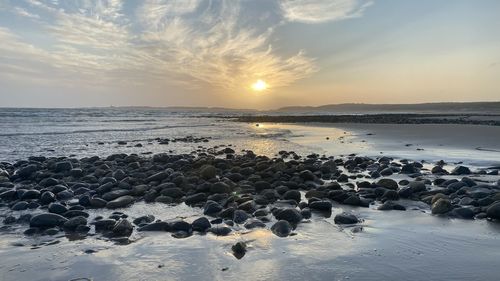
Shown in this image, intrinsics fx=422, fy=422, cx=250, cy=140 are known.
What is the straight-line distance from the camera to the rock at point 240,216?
773cm

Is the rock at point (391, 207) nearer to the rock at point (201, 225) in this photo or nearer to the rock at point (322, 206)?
the rock at point (322, 206)

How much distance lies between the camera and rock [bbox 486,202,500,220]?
7584 mm

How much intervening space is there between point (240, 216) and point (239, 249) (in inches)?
72.3

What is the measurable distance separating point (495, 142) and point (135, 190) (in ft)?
66.3

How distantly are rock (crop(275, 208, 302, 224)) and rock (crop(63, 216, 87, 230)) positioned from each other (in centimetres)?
348

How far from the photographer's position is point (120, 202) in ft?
30.8

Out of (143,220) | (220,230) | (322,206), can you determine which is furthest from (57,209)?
(322,206)

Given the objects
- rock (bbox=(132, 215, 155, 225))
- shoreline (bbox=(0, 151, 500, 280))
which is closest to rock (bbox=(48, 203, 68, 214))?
shoreline (bbox=(0, 151, 500, 280))

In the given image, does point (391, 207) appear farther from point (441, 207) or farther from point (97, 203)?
point (97, 203)

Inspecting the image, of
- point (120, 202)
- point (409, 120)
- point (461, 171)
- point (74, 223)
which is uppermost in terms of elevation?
point (409, 120)

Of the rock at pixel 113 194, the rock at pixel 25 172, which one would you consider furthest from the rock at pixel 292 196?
the rock at pixel 25 172

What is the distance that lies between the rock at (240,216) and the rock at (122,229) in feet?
6.05

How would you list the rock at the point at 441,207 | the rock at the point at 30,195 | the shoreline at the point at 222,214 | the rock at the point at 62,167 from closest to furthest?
the shoreline at the point at 222,214, the rock at the point at 441,207, the rock at the point at 30,195, the rock at the point at 62,167

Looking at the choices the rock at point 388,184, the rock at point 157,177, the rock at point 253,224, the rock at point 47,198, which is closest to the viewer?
the rock at point 253,224
